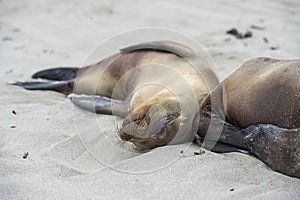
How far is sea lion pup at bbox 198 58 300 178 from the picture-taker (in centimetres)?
248

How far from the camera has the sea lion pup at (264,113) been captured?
2480 millimetres

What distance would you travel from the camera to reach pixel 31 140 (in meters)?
3.07

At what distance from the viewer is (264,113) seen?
267 centimetres

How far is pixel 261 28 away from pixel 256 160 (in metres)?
2.81

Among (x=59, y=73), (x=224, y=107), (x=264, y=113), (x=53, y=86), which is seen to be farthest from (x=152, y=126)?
(x=59, y=73)

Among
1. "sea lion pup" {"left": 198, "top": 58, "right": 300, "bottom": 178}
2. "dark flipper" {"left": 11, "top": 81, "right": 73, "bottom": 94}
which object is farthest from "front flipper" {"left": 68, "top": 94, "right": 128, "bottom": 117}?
"sea lion pup" {"left": 198, "top": 58, "right": 300, "bottom": 178}

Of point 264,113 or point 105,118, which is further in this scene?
point 105,118

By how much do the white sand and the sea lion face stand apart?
0.28ft

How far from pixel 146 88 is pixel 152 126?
1.99 feet

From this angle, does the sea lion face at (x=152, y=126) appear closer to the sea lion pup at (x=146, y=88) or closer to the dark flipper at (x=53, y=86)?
the sea lion pup at (x=146, y=88)

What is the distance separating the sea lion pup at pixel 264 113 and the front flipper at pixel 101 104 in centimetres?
66

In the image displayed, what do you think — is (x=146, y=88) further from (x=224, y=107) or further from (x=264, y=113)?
(x=264, y=113)

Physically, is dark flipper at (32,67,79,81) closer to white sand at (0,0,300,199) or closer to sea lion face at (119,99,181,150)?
white sand at (0,0,300,199)

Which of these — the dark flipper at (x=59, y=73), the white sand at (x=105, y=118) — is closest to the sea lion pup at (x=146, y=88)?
the dark flipper at (x=59, y=73)
